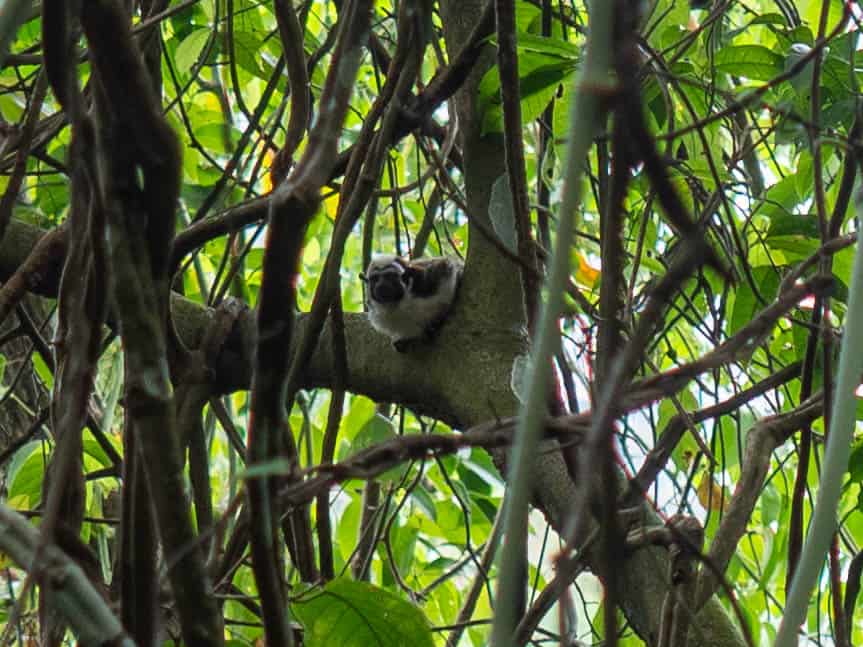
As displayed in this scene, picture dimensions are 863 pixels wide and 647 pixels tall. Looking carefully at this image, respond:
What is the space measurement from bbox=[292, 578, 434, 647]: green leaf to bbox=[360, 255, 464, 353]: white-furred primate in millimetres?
1185

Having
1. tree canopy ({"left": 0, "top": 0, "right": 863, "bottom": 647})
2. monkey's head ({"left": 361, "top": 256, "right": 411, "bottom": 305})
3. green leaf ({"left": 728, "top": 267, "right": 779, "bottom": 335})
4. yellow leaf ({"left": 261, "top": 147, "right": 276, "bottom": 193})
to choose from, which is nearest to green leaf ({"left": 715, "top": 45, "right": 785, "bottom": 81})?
tree canopy ({"left": 0, "top": 0, "right": 863, "bottom": 647})

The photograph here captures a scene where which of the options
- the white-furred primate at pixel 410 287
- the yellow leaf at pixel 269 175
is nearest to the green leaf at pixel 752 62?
the yellow leaf at pixel 269 175

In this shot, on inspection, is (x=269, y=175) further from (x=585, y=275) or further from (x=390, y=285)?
(x=390, y=285)

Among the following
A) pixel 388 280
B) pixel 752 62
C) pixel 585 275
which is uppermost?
pixel 388 280

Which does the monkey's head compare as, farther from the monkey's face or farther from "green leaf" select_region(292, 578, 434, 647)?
"green leaf" select_region(292, 578, 434, 647)

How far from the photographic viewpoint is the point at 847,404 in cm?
77

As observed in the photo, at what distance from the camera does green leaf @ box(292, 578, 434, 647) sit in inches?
55.3

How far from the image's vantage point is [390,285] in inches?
128

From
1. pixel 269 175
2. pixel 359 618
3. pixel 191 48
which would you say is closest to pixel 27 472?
pixel 269 175

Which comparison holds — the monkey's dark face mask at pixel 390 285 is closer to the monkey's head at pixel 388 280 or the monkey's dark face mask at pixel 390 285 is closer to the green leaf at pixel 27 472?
the monkey's head at pixel 388 280

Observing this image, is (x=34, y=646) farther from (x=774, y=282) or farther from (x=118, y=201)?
(x=118, y=201)

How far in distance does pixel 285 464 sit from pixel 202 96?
332 centimetres

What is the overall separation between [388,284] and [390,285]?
0.06 ft

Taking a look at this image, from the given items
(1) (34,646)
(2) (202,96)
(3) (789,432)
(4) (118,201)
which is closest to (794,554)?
(3) (789,432)
